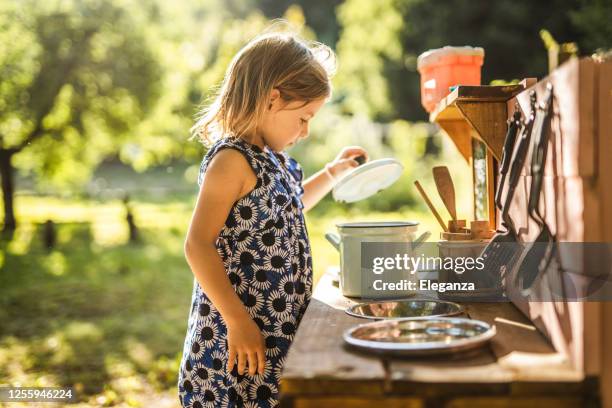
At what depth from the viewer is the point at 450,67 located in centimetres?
204

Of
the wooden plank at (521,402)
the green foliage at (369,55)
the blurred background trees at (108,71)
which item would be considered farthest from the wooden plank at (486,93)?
the green foliage at (369,55)

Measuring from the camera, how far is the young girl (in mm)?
1500

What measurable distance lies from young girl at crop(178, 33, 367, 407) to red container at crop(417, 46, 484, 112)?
443 millimetres

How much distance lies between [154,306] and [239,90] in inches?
183

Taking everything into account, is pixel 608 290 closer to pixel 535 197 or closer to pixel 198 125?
pixel 535 197

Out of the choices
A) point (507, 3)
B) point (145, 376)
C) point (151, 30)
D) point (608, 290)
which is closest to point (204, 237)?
point (608, 290)

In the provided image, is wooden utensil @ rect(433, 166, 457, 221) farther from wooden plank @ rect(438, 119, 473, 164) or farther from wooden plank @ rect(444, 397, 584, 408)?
wooden plank @ rect(444, 397, 584, 408)

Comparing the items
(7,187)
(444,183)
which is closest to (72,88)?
(7,187)

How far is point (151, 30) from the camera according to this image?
329 inches

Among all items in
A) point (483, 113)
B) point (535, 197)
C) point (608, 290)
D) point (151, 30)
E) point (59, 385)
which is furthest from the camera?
point (151, 30)

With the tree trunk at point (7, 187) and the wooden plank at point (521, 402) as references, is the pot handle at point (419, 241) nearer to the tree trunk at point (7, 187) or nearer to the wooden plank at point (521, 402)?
the wooden plank at point (521, 402)

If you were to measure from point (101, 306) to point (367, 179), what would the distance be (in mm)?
4760

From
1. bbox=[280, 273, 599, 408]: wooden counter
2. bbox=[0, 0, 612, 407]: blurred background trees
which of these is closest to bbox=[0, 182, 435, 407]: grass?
bbox=[0, 0, 612, 407]: blurred background trees

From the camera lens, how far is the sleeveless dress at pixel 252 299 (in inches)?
62.9
